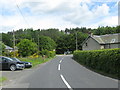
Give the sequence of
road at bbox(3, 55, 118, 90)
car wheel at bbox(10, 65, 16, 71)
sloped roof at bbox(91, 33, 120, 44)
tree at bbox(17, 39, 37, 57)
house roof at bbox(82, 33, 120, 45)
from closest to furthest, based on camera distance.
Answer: road at bbox(3, 55, 118, 90) → car wheel at bbox(10, 65, 16, 71) → tree at bbox(17, 39, 37, 57) → house roof at bbox(82, 33, 120, 45) → sloped roof at bbox(91, 33, 120, 44)

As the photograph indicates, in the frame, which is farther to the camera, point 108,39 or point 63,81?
point 108,39

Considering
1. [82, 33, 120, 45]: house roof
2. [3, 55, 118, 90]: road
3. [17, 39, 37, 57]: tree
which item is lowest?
[3, 55, 118, 90]: road

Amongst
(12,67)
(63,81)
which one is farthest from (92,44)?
(63,81)

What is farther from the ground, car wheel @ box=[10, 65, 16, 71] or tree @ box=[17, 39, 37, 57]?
tree @ box=[17, 39, 37, 57]

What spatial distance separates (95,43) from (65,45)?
50.5 m

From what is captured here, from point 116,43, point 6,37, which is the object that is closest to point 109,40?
point 116,43

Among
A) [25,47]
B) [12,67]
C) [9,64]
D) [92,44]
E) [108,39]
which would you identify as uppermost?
[108,39]

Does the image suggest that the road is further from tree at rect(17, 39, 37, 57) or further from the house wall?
the house wall

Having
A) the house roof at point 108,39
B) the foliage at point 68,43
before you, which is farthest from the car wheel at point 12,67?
the foliage at point 68,43

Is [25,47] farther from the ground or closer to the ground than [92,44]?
closer to the ground

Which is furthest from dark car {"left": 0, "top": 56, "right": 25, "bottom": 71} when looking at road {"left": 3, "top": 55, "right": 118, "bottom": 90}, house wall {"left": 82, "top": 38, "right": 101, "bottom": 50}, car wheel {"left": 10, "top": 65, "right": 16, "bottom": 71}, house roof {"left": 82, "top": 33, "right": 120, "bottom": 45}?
house wall {"left": 82, "top": 38, "right": 101, "bottom": 50}

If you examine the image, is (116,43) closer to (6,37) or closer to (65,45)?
(65,45)

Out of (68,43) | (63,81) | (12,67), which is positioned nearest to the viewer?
(63,81)

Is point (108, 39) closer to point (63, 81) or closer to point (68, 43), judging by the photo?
point (63, 81)
